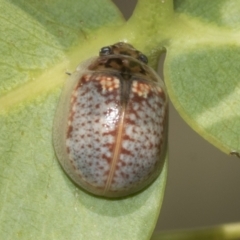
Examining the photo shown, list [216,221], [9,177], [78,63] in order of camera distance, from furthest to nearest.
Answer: [216,221] → [78,63] → [9,177]

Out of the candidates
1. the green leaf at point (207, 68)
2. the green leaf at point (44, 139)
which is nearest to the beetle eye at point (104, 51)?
the green leaf at point (44, 139)

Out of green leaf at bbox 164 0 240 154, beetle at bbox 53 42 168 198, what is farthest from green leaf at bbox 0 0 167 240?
green leaf at bbox 164 0 240 154

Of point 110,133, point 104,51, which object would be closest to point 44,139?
point 110,133

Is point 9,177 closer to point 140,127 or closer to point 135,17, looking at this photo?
point 140,127

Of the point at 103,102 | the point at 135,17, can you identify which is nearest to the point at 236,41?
the point at 135,17

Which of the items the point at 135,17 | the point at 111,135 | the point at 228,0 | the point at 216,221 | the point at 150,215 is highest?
the point at 228,0

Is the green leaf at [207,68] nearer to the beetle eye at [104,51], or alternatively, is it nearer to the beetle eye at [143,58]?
the beetle eye at [143,58]
